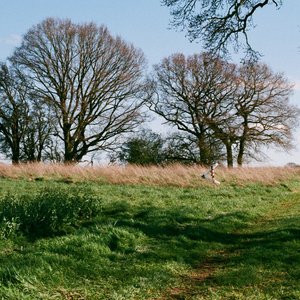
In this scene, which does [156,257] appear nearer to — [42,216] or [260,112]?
[42,216]

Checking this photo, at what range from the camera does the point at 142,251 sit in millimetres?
8242

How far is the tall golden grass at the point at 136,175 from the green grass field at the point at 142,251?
9.23 meters

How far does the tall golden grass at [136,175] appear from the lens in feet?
77.3

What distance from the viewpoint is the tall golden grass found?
77.3ft

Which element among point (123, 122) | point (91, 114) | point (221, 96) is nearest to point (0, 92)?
point (91, 114)

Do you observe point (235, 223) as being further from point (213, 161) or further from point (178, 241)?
point (213, 161)

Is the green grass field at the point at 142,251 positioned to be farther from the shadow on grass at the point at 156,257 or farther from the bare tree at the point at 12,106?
the bare tree at the point at 12,106

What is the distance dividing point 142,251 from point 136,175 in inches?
635

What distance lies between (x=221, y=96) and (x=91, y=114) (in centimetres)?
1217

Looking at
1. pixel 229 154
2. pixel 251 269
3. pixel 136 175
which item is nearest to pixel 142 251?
pixel 251 269

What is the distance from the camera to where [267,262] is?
7.77m

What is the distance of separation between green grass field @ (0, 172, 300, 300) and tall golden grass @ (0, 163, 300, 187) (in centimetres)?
923

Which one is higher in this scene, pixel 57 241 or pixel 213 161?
pixel 213 161

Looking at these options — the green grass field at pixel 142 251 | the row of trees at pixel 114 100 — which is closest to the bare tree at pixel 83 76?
the row of trees at pixel 114 100
